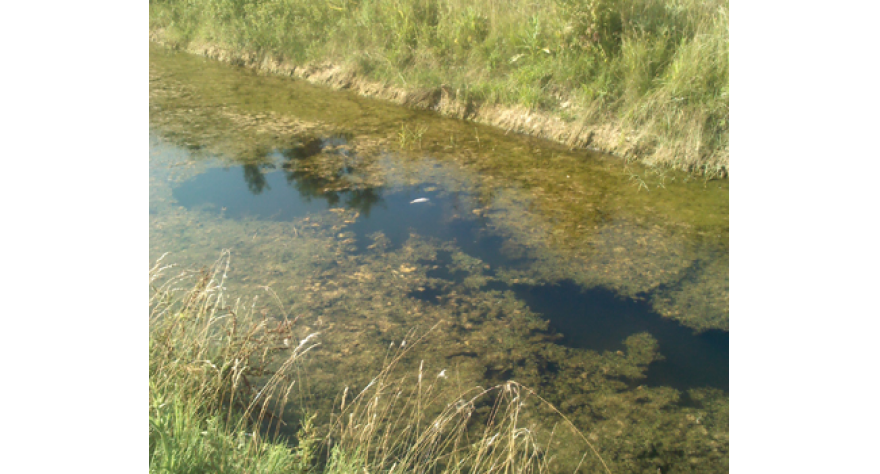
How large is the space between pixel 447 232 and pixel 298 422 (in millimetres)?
1862

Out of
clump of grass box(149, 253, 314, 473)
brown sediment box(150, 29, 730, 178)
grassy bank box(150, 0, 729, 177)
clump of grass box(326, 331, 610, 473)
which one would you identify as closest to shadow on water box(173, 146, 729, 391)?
clump of grass box(326, 331, 610, 473)

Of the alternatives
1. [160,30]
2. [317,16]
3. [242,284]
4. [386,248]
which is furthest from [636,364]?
[160,30]

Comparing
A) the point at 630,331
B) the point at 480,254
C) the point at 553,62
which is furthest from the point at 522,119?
the point at 630,331

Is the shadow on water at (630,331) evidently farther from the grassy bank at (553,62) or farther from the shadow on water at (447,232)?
the grassy bank at (553,62)

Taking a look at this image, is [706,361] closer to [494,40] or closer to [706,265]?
[706,265]

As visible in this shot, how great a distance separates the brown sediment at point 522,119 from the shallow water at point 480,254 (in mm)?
193

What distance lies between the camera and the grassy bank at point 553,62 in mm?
4977

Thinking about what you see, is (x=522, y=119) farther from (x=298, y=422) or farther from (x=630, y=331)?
(x=298, y=422)

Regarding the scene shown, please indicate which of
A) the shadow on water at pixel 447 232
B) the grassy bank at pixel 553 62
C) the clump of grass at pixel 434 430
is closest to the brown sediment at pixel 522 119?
the grassy bank at pixel 553 62

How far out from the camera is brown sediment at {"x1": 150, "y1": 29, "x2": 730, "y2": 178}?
16.2 ft

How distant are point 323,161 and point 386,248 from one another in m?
1.71

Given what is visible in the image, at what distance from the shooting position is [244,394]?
2.35 m

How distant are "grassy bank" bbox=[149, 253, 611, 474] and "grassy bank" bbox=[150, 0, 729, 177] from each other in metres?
3.28

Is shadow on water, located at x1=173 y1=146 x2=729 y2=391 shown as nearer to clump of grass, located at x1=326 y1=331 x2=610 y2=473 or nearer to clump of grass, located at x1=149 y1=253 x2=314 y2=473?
clump of grass, located at x1=326 y1=331 x2=610 y2=473
